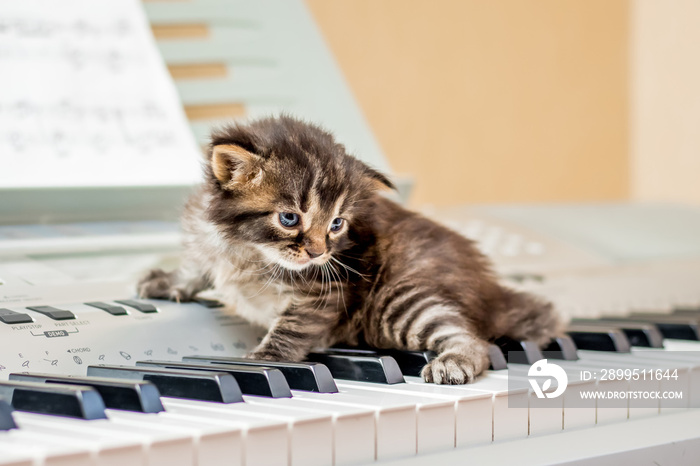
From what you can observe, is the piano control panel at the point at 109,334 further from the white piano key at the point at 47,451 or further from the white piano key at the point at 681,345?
the white piano key at the point at 681,345

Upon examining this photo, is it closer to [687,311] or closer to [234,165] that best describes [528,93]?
[687,311]

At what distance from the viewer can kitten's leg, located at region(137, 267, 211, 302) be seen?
4.26ft

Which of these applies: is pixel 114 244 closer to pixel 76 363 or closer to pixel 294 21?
pixel 76 363

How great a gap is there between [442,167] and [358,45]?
1.92 feet

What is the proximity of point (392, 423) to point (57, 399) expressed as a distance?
14.7 inches

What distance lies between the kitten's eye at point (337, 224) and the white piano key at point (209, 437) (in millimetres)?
573

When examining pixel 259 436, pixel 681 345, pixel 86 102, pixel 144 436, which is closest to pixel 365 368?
pixel 259 436

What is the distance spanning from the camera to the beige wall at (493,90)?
105 inches

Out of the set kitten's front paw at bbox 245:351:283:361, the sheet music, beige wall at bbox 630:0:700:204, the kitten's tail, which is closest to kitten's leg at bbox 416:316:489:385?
the kitten's tail

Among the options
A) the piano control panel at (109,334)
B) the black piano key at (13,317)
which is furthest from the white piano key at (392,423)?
the black piano key at (13,317)

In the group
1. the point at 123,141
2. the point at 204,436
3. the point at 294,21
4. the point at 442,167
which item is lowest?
the point at 204,436

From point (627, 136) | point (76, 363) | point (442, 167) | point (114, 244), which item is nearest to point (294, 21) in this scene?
point (114, 244)

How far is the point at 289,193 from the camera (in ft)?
3.99

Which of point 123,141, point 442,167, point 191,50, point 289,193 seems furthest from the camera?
point 442,167
